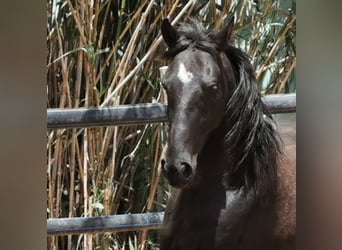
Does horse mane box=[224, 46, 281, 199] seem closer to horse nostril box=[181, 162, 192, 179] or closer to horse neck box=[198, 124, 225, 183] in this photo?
horse neck box=[198, 124, 225, 183]

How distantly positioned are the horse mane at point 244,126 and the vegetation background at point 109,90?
4 centimetres

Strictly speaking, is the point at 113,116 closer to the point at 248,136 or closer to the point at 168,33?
the point at 168,33

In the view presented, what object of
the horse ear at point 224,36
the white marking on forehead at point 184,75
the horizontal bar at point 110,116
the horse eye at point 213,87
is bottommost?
the horizontal bar at point 110,116

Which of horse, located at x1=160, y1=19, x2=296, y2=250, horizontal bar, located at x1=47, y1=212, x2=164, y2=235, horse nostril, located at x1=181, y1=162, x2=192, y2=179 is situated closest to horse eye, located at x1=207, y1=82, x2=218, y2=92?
horse, located at x1=160, y1=19, x2=296, y2=250

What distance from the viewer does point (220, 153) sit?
2275 mm

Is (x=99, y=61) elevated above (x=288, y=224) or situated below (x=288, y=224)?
above

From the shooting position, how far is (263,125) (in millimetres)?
2293

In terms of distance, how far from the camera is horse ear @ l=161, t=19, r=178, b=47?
Result: 2.21m

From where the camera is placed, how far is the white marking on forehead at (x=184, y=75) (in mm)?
2189

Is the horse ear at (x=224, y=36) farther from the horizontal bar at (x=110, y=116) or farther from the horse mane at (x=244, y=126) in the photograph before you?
the horizontal bar at (x=110, y=116)

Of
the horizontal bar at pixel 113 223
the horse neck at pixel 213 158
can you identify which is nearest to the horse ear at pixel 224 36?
the horse neck at pixel 213 158

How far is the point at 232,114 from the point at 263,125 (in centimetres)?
12
